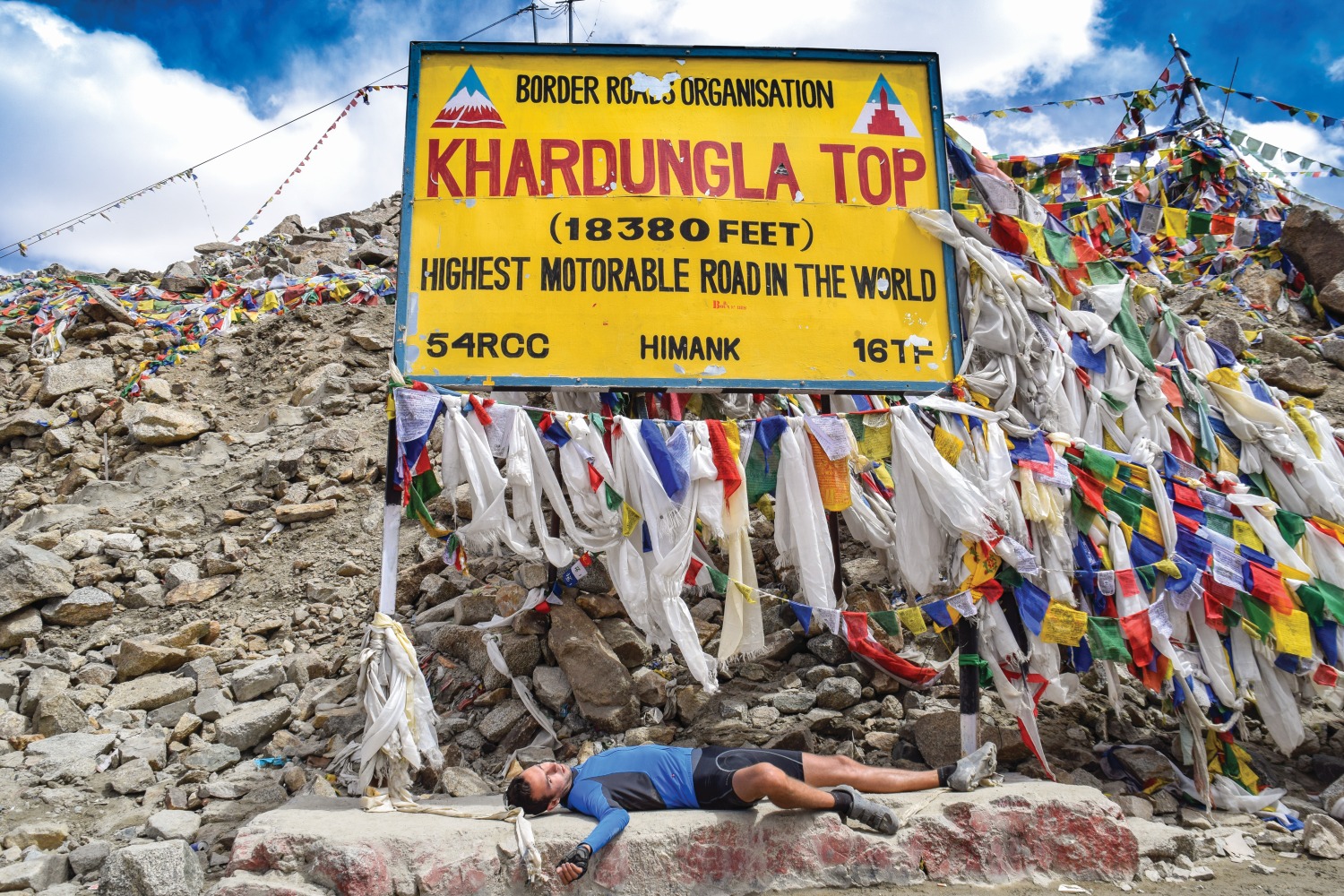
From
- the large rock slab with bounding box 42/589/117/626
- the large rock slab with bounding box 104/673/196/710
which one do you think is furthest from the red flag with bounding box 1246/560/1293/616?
the large rock slab with bounding box 42/589/117/626

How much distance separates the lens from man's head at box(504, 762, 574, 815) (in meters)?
3.80

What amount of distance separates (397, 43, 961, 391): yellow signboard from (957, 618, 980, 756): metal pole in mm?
1349

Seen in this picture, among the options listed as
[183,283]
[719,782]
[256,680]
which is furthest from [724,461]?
[183,283]

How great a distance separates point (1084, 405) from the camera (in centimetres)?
521

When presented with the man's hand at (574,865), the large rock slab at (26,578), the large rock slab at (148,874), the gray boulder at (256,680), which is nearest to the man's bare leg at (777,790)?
the man's hand at (574,865)

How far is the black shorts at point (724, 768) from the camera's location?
382cm

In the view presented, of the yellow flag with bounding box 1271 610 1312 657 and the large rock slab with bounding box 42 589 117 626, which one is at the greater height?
the large rock slab with bounding box 42 589 117 626

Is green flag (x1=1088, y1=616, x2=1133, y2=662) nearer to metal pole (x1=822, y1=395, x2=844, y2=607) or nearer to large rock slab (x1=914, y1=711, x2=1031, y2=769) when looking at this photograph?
large rock slab (x1=914, y1=711, x2=1031, y2=769)

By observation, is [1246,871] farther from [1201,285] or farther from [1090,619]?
[1201,285]

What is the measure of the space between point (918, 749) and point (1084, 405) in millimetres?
2221

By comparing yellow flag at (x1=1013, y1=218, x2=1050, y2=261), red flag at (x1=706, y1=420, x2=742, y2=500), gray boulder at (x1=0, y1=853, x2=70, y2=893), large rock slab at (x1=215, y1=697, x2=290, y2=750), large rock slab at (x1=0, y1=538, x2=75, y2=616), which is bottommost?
gray boulder at (x1=0, y1=853, x2=70, y2=893)

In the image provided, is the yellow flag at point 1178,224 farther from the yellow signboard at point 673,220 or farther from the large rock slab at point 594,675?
the large rock slab at point 594,675

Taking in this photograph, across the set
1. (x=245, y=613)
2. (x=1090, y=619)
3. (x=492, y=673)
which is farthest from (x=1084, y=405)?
(x=245, y=613)

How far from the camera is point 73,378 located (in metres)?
9.76
